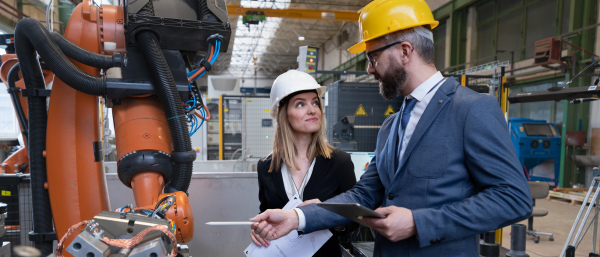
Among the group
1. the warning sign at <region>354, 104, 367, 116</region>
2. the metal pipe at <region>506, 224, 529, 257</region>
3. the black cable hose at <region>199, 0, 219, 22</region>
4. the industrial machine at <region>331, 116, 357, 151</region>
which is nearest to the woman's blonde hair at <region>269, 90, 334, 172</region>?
the black cable hose at <region>199, 0, 219, 22</region>

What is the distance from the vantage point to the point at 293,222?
4.63ft

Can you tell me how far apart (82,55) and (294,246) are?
1249mm

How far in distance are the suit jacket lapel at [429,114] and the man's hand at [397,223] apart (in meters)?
0.16

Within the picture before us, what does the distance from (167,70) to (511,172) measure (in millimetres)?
1375

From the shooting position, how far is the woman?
5.98 feet

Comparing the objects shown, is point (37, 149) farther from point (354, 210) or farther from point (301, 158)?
point (354, 210)

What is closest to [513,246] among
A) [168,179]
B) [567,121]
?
[168,179]

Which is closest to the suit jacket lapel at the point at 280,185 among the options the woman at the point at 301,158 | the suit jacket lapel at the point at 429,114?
the woman at the point at 301,158

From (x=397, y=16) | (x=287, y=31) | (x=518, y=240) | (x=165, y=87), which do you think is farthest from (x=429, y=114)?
(x=287, y=31)

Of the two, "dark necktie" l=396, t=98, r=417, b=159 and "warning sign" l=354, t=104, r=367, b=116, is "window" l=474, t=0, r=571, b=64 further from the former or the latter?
"dark necktie" l=396, t=98, r=417, b=159

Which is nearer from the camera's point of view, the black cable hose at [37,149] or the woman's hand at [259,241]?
the woman's hand at [259,241]

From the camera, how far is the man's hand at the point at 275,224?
1379 mm

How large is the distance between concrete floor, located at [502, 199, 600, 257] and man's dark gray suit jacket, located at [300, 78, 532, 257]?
429cm

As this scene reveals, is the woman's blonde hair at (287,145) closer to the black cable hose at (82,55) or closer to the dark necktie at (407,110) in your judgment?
the dark necktie at (407,110)
